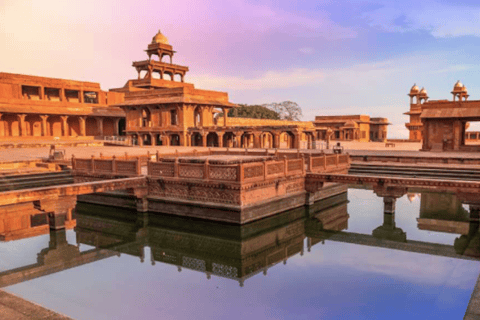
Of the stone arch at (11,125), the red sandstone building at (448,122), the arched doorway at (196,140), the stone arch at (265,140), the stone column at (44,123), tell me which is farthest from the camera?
the stone arch at (265,140)

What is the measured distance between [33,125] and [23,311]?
42.9 m

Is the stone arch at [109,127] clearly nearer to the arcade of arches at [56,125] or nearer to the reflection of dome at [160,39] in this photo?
the arcade of arches at [56,125]

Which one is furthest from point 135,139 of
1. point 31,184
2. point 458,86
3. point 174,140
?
point 458,86

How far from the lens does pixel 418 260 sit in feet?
34.8

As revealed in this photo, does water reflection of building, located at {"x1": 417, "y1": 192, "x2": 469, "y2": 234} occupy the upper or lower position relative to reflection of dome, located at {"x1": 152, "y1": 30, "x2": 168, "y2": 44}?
lower

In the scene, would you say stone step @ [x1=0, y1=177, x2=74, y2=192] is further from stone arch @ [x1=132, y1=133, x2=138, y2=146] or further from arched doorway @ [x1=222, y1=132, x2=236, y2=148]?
arched doorway @ [x1=222, y1=132, x2=236, y2=148]

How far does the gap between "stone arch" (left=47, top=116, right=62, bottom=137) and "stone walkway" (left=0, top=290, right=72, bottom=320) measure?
4279 cm

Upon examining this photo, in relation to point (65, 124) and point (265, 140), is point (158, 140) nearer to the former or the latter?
point (65, 124)

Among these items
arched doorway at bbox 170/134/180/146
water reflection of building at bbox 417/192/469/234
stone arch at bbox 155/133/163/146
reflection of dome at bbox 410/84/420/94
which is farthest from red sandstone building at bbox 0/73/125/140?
reflection of dome at bbox 410/84/420/94

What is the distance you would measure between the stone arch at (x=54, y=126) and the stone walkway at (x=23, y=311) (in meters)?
42.8

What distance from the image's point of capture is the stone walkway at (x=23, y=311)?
5375 mm

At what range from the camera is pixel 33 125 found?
43.2 m

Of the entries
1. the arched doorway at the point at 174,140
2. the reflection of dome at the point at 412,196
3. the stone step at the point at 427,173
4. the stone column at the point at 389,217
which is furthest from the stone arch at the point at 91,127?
the stone column at the point at 389,217

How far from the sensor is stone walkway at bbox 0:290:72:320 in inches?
212
